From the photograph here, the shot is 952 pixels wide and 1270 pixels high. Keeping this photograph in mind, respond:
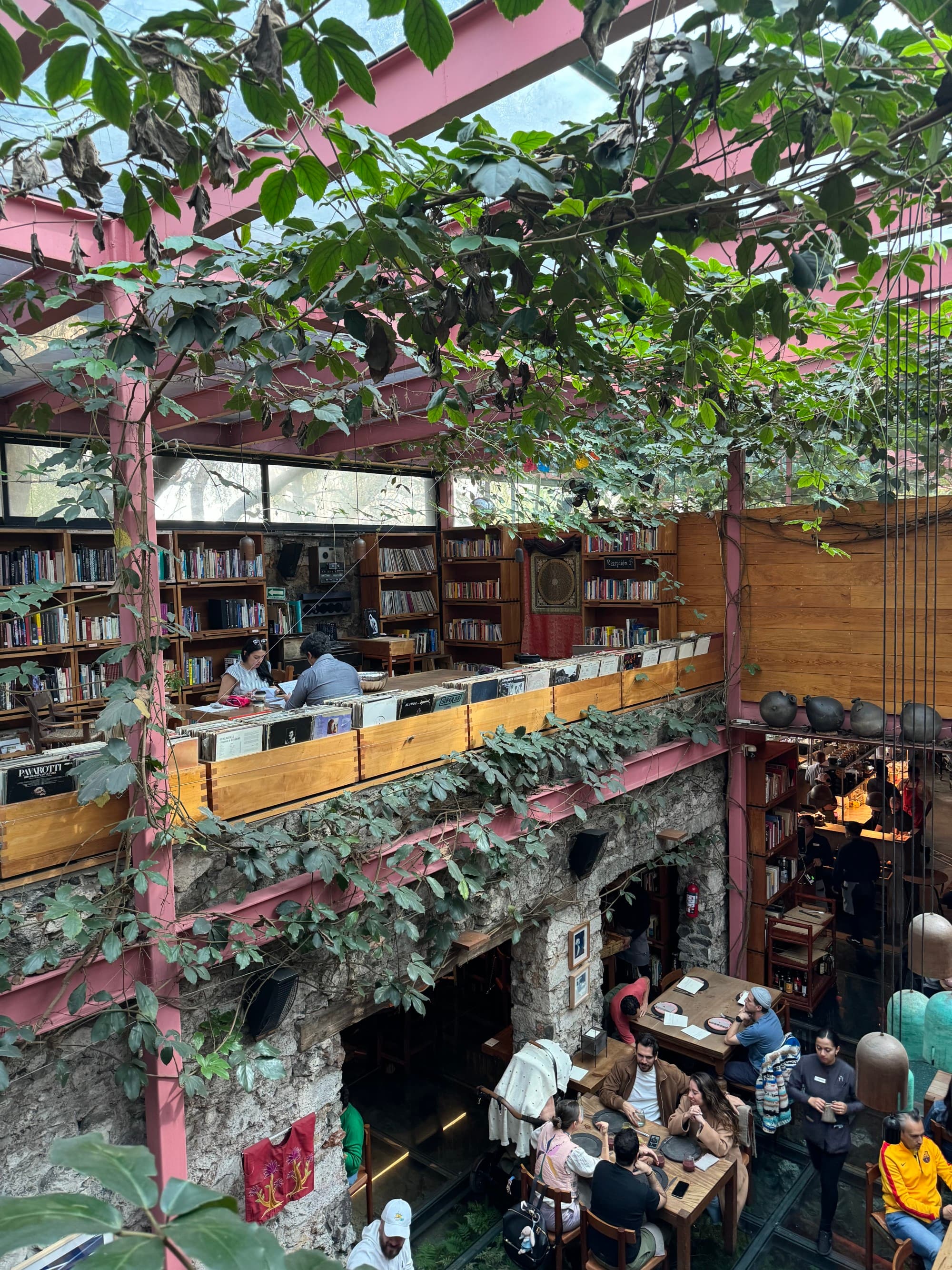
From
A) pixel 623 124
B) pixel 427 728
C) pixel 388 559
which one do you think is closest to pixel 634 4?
pixel 623 124

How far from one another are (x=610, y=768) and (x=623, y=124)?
14.5 ft

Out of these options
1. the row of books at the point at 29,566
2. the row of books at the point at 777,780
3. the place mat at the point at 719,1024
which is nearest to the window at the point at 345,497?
the row of books at the point at 29,566

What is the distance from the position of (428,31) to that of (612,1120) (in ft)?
19.6

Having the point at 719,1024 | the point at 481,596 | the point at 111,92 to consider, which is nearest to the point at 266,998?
the point at 111,92

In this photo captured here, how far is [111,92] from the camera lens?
1.36 metres

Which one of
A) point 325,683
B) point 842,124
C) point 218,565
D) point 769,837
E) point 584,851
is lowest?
point 769,837

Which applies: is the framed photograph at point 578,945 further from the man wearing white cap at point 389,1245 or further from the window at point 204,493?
the window at point 204,493

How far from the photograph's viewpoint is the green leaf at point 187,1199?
59 centimetres

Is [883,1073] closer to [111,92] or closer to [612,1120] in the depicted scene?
[111,92]

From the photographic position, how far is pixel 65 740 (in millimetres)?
4980

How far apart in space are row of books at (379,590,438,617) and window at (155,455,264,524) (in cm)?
187

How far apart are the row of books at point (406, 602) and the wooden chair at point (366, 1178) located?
228 inches

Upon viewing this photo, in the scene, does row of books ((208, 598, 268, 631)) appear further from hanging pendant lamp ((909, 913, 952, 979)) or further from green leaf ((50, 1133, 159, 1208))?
green leaf ((50, 1133, 159, 1208))

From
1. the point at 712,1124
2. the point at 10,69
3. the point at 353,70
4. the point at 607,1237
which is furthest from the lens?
the point at 712,1124
